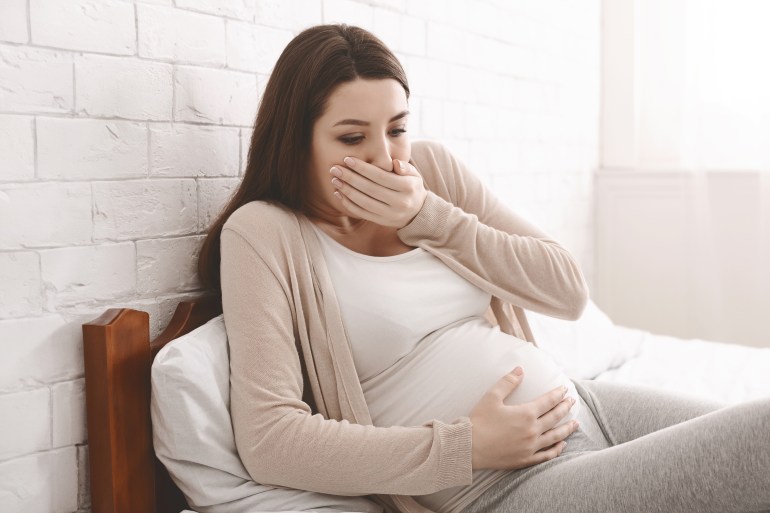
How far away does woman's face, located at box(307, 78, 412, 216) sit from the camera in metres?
1.33

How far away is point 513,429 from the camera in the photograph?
1.20 m

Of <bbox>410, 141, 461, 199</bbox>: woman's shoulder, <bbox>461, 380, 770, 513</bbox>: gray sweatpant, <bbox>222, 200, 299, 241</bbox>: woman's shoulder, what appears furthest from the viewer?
<bbox>410, 141, 461, 199</bbox>: woman's shoulder

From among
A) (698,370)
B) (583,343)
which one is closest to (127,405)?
(583,343)

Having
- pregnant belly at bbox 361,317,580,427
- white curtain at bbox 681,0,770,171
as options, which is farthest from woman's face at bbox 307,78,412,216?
white curtain at bbox 681,0,770,171

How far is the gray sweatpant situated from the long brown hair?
2.04ft

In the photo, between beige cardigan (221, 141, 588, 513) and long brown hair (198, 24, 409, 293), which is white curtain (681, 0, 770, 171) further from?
long brown hair (198, 24, 409, 293)

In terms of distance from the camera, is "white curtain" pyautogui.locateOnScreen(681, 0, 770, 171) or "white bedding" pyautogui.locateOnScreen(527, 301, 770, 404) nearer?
"white bedding" pyautogui.locateOnScreen(527, 301, 770, 404)

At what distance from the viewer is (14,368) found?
117 cm

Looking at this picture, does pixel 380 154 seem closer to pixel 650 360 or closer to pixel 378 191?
pixel 378 191

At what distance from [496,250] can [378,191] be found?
270 millimetres

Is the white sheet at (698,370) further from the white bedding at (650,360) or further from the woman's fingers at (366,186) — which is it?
the woman's fingers at (366,186)

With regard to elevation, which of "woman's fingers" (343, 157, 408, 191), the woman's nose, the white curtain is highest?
the white curtain

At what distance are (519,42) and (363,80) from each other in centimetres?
132

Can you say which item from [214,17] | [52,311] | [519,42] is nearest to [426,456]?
[52,311]
